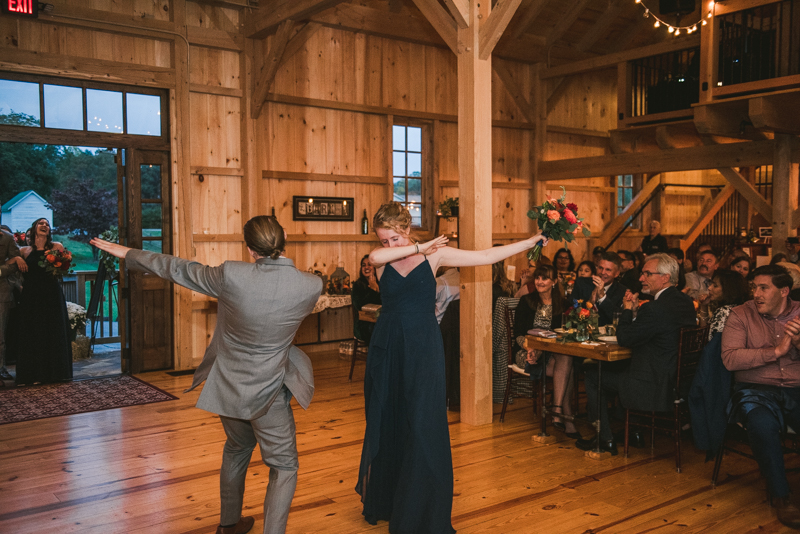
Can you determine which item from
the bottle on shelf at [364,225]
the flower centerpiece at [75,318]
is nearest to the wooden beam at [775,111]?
the bottle on shelf at [364,225]

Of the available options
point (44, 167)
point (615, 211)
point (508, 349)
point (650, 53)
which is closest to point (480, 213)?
point (508, 349)

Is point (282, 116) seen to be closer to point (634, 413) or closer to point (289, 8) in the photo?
point (289, 8)

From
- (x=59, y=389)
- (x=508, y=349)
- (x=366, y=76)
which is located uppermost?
(x=366, y=76)

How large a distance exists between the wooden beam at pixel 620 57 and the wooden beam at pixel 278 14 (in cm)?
491

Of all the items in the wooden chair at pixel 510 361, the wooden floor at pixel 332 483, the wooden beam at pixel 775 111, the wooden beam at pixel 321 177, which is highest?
the wooden beam at pixel 775 111

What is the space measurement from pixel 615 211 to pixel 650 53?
3674mm

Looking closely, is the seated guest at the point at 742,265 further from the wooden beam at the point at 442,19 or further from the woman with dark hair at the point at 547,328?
the wooden beam at the point at 442,19

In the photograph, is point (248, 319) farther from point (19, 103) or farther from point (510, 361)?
point (19, 103)

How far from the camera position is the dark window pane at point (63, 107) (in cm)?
706

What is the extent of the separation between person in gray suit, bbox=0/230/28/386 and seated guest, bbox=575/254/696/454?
5828mm

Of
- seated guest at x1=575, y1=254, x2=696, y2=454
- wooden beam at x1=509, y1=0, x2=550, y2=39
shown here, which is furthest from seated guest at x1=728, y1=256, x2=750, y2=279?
wooden beam at x1=509, y1=0, x2=550, y2=39

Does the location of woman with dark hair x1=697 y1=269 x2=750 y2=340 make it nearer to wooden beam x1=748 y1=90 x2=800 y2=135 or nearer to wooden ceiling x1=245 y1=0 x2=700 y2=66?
wooden beam x1=748 y1=90 x2=800 y2=135

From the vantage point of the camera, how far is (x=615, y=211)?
1273 cm

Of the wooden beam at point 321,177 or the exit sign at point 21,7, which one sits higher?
the exit sign at point 21,7
